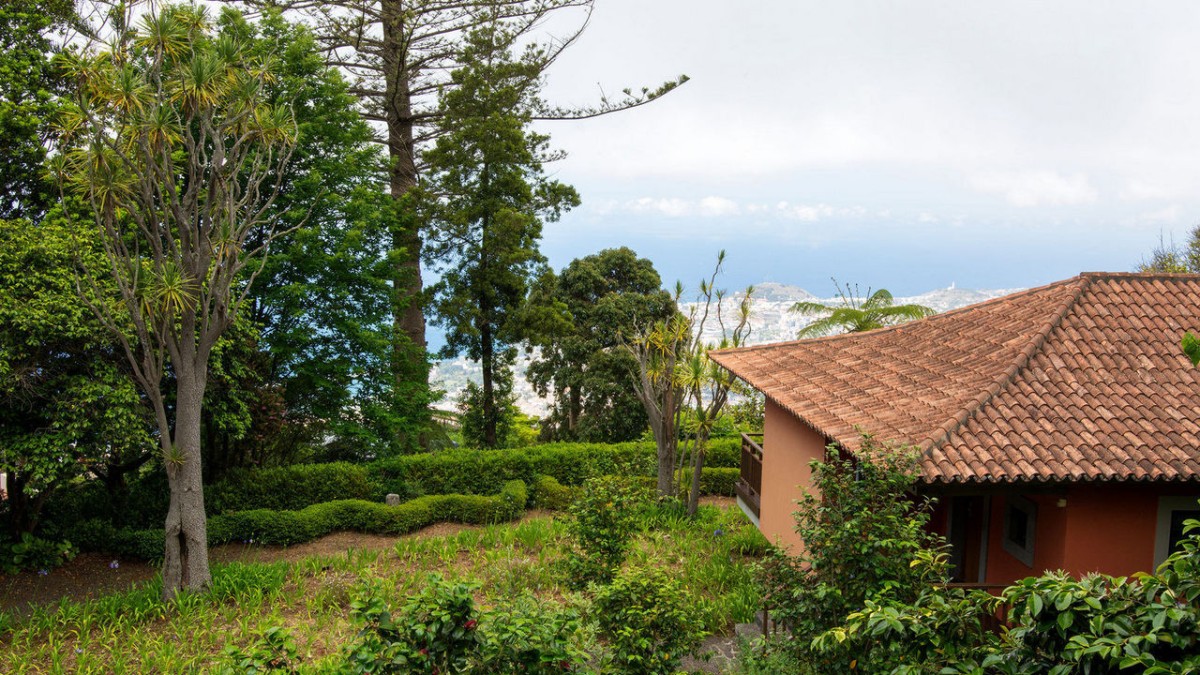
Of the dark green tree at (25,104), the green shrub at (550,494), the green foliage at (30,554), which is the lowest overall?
the green foliage at (30,554)

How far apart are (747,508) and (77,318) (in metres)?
11.6

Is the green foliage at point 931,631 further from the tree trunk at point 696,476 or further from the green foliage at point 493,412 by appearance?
the green foliage at point 493,412

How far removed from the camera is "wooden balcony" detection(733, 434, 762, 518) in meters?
15.2

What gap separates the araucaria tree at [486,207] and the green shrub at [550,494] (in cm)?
457

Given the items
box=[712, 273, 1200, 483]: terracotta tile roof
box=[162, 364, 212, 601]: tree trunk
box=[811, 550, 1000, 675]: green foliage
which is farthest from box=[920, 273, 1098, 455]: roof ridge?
box=[162, 364, 212, 601]: tree trunk

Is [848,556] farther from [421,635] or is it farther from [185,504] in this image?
[185,504]

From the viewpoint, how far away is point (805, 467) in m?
12.4

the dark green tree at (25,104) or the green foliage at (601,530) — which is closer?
the green foliage at (601,530)

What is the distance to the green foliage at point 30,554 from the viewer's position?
45.5 feet

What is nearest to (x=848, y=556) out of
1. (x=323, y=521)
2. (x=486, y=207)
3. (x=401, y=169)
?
(x=323, y=521)

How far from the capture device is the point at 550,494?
19.4 metres

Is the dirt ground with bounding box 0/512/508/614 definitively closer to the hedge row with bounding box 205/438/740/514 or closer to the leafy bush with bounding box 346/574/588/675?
the hedge row with bounding box 205/438/740/514

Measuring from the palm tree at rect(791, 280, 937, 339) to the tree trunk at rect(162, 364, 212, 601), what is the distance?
1645cm

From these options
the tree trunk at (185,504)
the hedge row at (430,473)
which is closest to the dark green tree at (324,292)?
the hedge row at (430,473)
